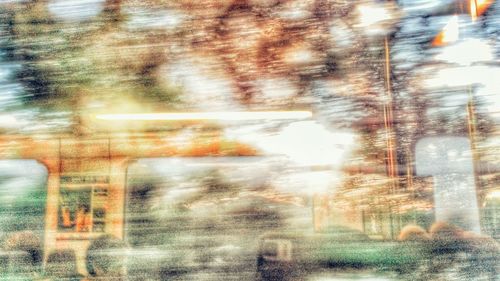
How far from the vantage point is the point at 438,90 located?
1.00 m

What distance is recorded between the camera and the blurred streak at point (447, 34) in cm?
100

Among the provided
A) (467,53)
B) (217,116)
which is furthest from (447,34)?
(217,116)

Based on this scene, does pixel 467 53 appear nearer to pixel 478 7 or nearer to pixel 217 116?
pixel 478 7

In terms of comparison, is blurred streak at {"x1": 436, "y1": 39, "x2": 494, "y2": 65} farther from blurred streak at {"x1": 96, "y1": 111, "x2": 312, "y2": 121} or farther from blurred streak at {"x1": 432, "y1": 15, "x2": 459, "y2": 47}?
blurred streak at {"x1": 96, "y1": 111, "x2": 312, "y2": 121}

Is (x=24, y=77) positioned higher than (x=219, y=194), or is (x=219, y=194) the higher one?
(x=24, y=77)

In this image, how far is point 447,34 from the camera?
1.00 meters

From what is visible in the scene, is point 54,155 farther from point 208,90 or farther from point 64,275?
point 208,90

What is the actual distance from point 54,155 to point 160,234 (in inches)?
12.5

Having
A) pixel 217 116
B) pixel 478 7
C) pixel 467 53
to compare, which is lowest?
pixel 217 116

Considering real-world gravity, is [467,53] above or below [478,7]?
below

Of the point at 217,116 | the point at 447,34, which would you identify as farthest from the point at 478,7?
the point at 217,116

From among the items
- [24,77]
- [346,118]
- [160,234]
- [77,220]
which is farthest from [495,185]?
[24,77]

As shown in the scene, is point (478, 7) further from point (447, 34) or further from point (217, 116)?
point (217, 116)

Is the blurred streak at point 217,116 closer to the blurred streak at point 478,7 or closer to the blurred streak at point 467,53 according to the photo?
the blurred streak at point 467,53
